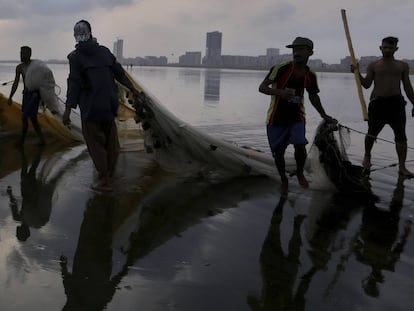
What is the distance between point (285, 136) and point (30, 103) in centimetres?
448

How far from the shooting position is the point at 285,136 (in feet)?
17.6

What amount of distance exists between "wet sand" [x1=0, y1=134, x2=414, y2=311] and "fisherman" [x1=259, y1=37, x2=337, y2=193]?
53 cm

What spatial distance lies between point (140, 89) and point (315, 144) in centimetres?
245

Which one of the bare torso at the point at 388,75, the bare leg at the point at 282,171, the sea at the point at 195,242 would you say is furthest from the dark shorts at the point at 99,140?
the bare torso at the point at 388,75

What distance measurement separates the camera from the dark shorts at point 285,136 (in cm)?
529

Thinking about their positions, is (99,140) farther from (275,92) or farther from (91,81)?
(275,92)

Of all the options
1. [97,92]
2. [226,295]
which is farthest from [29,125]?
[226,295]

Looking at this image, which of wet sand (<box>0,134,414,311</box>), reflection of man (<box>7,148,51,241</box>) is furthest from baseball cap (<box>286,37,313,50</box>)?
reflection of man (<box>7,148,51,241</box>)

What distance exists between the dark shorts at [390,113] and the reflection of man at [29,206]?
172 inches

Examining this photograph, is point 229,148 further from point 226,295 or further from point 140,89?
point 226,295

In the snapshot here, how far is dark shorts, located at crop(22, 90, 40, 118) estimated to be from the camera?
7.86m

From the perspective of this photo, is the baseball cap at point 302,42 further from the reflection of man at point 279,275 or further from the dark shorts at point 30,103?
the dark shorts at point 30,103

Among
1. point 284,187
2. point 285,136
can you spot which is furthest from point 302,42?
point 284,187

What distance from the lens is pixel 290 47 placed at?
505 centimetres
